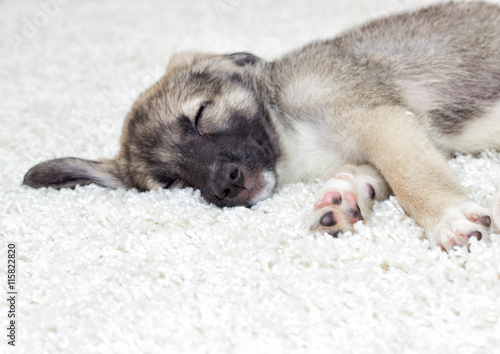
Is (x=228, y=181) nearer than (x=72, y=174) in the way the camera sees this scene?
Yes

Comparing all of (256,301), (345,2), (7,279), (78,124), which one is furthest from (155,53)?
(256,301)

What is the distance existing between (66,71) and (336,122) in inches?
115

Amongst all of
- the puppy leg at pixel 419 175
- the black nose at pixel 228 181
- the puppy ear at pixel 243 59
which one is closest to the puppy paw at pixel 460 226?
the puppy leg at pixel 419 175

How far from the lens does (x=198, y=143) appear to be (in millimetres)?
2227

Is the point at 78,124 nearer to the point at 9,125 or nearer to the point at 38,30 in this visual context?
the point at 9,125

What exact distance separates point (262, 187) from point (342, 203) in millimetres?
388

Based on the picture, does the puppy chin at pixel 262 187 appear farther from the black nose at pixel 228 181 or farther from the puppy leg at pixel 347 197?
the puppy leg at pixel 347 197

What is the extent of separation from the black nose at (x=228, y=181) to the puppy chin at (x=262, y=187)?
2.8 inches

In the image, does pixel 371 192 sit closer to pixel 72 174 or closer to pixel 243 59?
pixel 243 59

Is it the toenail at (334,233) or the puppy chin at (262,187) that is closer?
the toenail at (334,233)

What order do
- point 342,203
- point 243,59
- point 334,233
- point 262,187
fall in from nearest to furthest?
point 334,233, point 342,203, point 262,187, point 243,59

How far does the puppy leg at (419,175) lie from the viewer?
1.66 metres

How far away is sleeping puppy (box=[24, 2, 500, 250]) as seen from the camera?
2100 millimetres

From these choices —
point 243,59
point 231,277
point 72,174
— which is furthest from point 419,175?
point 72,174
